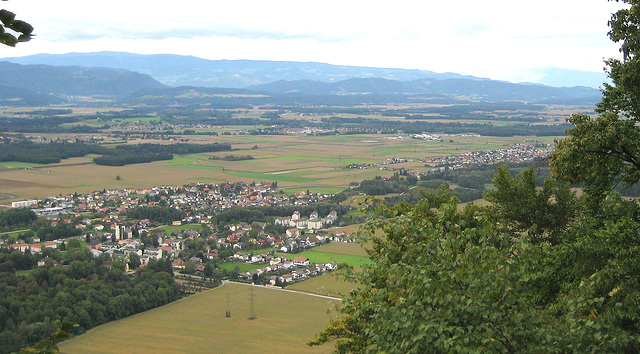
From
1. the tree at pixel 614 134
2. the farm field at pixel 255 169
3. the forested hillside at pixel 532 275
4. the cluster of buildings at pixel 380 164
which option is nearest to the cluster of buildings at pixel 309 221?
the farm field at pixel 255 169

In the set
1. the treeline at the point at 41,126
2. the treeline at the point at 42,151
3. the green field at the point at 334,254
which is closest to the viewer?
the green field at the point at 334,254

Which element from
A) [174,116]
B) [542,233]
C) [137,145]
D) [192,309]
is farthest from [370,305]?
[174,116]

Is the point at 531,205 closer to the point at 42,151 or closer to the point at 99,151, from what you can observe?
the point at 99,151

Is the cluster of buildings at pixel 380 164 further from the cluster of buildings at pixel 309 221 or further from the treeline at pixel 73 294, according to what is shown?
the treeline at pixel 73 294

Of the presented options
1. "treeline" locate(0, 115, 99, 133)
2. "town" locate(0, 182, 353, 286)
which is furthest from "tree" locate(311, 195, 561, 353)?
"treeline" locate(0, 115, 99, 133)

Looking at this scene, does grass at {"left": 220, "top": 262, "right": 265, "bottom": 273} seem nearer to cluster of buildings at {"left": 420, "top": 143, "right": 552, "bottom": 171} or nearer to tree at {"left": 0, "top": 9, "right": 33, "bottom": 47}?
tree at {"left": 0, "top": 9, "right": 33, "bottom": 47}

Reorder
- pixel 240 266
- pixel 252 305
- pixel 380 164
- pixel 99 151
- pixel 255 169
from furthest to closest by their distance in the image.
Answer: pixel 99 151
pixel 380 164
pixel 255 169
pixel 240 266
pixel 252 305

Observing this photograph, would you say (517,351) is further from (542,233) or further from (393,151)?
(393,151)

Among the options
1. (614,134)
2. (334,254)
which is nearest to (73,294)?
(334,254)
